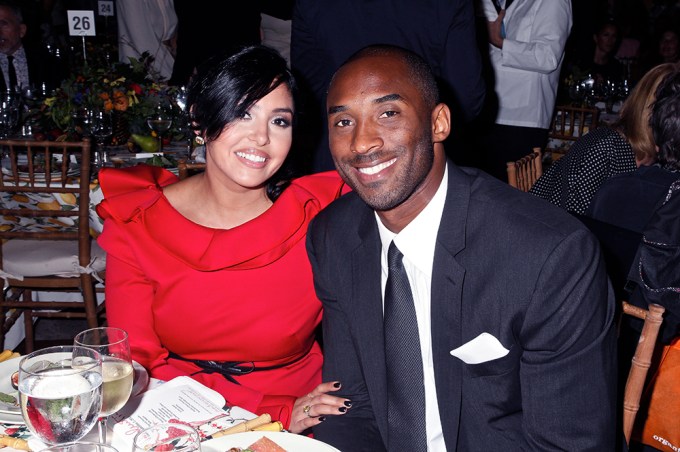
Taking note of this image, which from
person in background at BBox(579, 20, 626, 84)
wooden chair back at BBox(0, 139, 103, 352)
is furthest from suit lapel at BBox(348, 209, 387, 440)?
person in background at BBox(579, 20, 626, 84)

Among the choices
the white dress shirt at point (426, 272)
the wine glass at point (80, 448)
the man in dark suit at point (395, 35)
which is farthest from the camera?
the man in dark suit at point (395, 35)

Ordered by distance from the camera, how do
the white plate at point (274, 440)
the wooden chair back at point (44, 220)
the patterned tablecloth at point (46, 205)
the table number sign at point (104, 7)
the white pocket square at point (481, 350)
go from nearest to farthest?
the white plate at point (274, 440) < the white pocket square at point (481, 350) < the wooden chair back at point (44, 220) < the patterned tablecloth at point (46, 205) < the table number sign at point (104, 7)

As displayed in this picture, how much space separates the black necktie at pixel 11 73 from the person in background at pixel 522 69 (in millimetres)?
3754

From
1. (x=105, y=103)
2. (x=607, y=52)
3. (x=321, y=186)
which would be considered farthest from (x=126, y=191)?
(x=607, y=52)

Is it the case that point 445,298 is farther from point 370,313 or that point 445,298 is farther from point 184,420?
point 184,420

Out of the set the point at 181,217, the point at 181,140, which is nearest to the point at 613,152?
the point at 181,217

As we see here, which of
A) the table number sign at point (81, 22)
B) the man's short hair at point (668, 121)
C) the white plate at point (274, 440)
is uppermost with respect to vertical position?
the table number sign at point (81, 22)

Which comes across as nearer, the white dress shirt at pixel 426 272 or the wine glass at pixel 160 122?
the white dress shirt at pixel 426 272

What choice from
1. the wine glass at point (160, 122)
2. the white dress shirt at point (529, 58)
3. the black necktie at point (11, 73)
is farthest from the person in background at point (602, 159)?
the black necktie at point (11, 73)

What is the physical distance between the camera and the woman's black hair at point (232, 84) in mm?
1812

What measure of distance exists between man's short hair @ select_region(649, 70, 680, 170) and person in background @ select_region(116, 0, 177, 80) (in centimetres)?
501

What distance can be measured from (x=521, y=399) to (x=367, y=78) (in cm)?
77

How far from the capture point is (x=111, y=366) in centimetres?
128

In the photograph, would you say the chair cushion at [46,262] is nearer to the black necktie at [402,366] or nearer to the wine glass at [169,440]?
the black necktie at [402,366]
